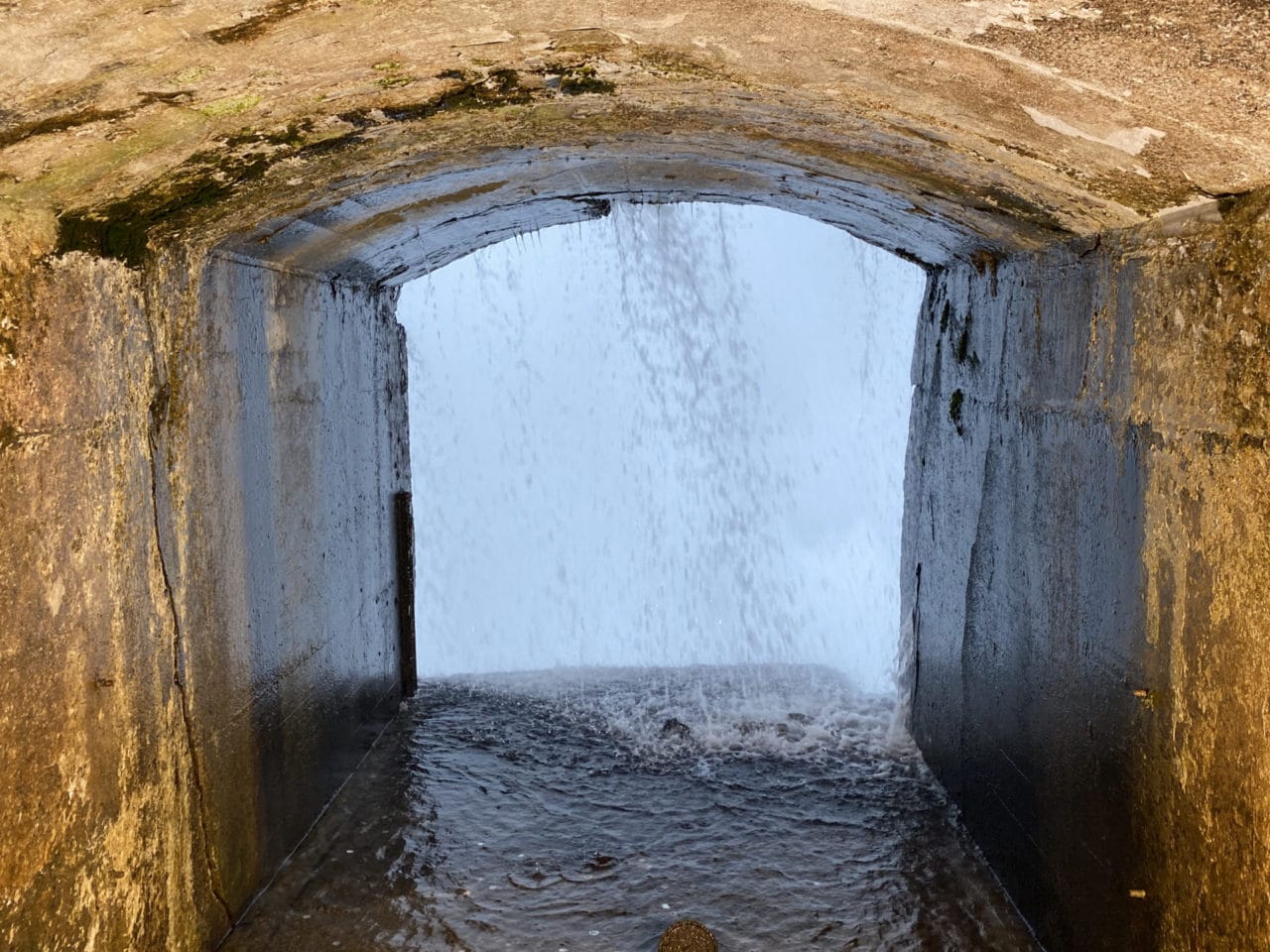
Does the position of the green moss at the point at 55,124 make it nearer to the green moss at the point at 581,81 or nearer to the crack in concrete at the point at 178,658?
the green moss at the point at 581,81

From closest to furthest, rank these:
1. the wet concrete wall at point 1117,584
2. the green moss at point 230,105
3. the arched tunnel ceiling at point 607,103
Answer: the arched tunnel ceiling at point 607,103 → the green moss at point 230,105 → the wet concrete wall at point 1117,584

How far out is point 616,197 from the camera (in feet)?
16.0

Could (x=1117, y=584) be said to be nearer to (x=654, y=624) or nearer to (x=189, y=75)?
(x=189, y=75)

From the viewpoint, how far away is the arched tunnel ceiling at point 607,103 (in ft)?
6.01

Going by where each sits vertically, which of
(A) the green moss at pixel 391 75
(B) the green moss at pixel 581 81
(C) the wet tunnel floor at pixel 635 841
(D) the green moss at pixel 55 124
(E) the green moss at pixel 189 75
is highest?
(B) the green moss at pixel 581 81

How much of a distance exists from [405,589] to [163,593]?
3561mm

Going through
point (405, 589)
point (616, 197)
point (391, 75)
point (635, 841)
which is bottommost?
point (635, 841)

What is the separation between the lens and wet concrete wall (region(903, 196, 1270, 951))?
2.47 metres

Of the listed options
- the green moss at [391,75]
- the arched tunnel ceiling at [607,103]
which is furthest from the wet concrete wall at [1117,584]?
the green moss at [391,75]

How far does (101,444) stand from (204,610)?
0.86m

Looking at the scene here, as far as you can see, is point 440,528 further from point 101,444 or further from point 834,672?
point 101,444

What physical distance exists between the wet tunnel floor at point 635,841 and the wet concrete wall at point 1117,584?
38cm

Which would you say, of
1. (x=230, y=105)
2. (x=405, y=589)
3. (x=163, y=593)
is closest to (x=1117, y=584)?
(x=230, y=105)

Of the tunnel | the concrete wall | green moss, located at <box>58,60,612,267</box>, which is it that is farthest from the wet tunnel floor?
green moss, located at <box>58,60,612,267</box>
